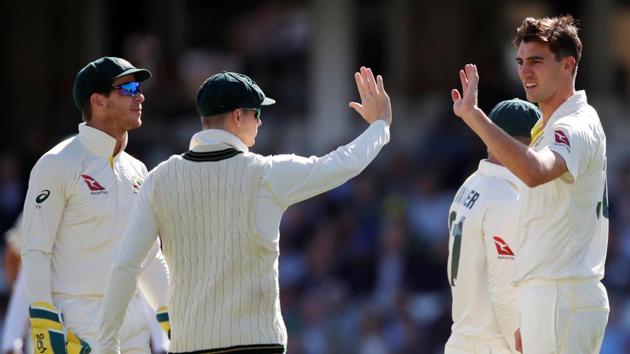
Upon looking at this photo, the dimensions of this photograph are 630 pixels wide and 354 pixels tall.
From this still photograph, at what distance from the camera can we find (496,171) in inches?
250

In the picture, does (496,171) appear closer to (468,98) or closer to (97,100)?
(468,98)

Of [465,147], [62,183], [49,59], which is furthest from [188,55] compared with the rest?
[62,183]

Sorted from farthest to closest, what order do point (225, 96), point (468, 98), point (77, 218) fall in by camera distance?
1. point (77, 218)
2. point (225, 96)
3. point (468, 98)

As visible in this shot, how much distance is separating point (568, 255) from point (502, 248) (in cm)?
74

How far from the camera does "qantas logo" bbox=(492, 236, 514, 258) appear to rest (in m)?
6.20

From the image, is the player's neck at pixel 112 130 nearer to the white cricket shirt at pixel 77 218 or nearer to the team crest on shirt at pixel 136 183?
the white cricket shirt at pixel 77 218

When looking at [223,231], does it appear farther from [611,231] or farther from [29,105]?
[29,105]

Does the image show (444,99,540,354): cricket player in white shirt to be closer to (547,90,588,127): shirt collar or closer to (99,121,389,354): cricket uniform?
(547,90,588,127): shirt collar

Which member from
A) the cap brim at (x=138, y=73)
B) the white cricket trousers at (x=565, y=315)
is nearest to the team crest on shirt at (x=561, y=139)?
the white cricket trousers at (x=565, y=315)

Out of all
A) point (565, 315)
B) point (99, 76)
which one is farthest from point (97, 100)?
point (565, 315)

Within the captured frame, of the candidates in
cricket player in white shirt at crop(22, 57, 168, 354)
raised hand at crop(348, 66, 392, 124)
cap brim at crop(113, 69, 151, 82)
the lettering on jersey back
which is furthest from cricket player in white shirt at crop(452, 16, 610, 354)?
cricket player in white shirt at crop(22, 57, 168, 354)

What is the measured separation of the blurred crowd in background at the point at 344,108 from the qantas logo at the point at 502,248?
5534 mm

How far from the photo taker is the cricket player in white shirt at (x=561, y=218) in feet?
18.0

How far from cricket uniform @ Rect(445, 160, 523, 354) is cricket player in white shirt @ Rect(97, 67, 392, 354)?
0.95m
